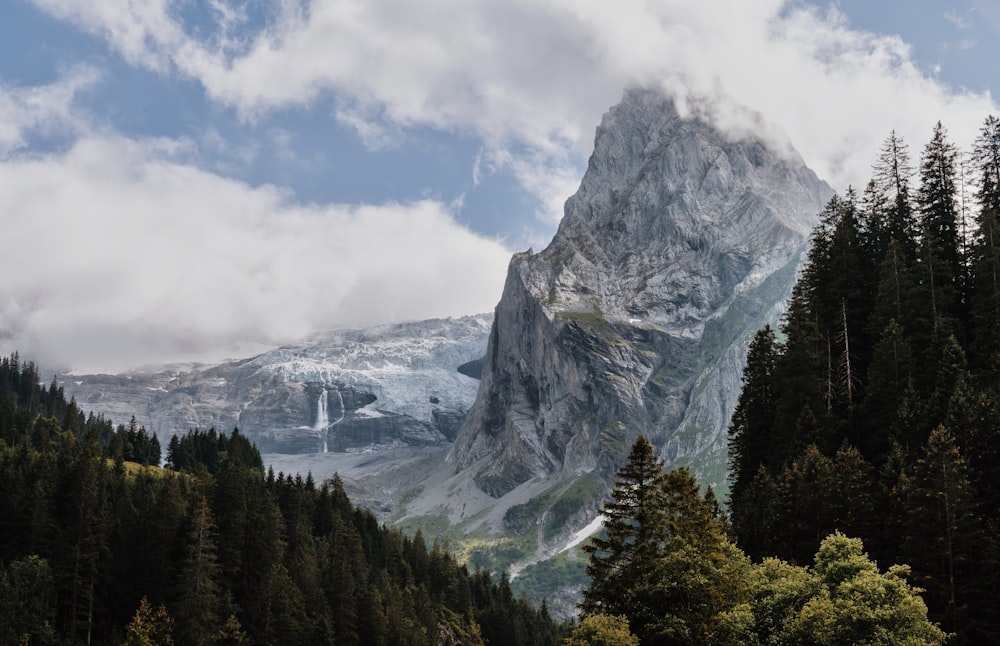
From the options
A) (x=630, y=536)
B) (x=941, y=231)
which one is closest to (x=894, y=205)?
(x=941, y=231)

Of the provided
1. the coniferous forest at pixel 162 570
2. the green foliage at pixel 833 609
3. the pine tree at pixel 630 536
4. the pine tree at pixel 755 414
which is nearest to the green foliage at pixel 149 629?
the coniferous forest at pixel 162 570

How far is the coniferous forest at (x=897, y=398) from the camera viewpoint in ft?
230

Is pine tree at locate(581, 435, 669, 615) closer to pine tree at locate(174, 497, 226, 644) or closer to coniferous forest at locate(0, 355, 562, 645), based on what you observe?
coniferous forest at locate(0, 355, 562, 645)

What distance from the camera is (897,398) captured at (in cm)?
9306

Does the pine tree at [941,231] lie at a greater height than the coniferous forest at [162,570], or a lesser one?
greater

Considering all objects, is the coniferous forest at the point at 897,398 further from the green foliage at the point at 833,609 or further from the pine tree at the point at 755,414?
the green foliage at the point at 833,609

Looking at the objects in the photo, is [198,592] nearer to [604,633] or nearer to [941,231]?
[604,633]

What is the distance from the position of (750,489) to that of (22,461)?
12030cm

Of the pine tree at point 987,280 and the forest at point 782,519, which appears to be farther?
the pine tree at point 987,280

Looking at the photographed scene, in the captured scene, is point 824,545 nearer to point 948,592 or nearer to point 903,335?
point 948,592

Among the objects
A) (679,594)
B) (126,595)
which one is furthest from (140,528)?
(679,594)

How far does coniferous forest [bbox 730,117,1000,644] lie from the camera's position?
7019cm

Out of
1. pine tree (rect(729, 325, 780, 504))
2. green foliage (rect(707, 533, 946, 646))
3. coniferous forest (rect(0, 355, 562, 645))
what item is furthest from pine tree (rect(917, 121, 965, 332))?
coniferous forest (rect(0, 355, 562, 645))

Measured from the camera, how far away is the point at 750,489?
10244 cm
